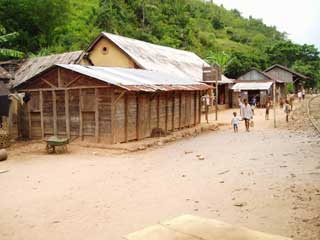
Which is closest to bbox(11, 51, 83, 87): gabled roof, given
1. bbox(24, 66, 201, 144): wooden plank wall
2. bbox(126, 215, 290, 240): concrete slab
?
bbox(24, 66, 201, 144): wooden plank wall

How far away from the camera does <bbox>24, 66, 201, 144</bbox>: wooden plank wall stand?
1625 centimetres

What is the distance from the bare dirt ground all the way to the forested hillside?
57.5ft

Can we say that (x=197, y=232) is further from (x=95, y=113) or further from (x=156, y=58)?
(x=156, y=58)

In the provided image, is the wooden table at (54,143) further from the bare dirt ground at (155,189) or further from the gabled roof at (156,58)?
the gabled roof at (156,58)

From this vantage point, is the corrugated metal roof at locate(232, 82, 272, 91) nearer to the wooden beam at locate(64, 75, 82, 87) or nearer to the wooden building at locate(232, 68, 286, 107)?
the wooden building at locate(232, 68, 286, 107)

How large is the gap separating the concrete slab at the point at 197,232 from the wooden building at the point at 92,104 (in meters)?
9.70

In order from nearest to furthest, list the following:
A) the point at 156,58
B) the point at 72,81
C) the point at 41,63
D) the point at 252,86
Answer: the point at 72,81 → the point at 41,63 → the point at 156,58 → the point at 252,86

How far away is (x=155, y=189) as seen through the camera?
9.75m

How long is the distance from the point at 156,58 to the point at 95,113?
13.5 meters

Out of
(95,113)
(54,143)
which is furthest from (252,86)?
(54,143)

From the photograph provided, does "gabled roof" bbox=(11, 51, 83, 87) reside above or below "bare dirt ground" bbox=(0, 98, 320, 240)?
above

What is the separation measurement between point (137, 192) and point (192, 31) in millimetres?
56032

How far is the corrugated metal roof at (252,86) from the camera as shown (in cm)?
4034

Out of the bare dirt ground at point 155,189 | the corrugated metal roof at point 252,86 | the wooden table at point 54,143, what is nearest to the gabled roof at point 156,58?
the corrugated metal roof at point 252,86
